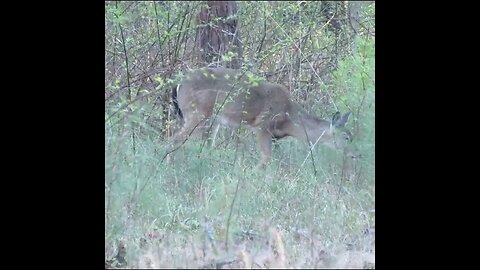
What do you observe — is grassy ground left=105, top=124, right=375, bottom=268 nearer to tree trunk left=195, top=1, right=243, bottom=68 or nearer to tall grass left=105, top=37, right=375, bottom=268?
tall grass left=105, top=37, right=375, bottom=268

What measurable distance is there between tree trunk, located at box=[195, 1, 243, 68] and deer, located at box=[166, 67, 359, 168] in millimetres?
965

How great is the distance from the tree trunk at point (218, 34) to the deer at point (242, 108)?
3.17 feet

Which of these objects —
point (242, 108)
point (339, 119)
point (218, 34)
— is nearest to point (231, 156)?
point (339, 119)

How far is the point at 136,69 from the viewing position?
9.98 metres

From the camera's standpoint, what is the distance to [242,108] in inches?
384

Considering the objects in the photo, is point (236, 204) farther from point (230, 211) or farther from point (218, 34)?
point (218, 34)

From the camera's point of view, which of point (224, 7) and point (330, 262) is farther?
point (224, 7)

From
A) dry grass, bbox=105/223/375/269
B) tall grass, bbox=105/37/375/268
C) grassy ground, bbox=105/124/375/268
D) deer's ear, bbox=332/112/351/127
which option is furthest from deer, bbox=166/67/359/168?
dry grass, bbox=105/223/375/269

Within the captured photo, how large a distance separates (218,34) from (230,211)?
5.71 m

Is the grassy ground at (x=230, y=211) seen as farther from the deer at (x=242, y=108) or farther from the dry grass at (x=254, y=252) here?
the deer at (x=242, y=108)
